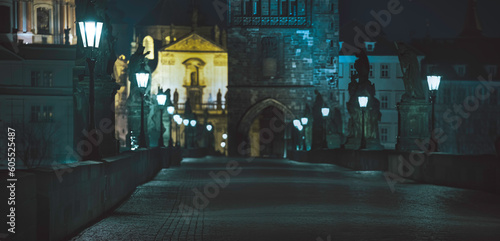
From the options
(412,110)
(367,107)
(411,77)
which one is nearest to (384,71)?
(367,107)

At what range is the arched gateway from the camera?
3159 inches

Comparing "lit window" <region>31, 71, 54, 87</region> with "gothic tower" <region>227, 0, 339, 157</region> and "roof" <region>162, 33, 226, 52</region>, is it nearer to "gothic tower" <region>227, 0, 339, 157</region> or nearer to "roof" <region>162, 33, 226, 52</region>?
"gothic tower" <region>227, 0, 339, 157</region>

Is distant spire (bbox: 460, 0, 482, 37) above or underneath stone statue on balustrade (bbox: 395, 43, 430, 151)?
above

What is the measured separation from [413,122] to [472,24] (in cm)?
7892

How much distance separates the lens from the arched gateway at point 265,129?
80.2m

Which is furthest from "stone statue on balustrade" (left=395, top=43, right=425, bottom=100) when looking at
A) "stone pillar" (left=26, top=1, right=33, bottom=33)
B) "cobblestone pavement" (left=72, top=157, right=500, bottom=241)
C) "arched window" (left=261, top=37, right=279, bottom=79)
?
"stone pillar" (left=26, top=1, right=33, bottom=33)

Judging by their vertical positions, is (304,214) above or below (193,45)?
below

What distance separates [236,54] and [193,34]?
20.5m

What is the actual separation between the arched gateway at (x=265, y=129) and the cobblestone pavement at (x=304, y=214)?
5886 centimetres

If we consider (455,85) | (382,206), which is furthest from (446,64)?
(382,206)

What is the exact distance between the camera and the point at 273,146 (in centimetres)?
10200

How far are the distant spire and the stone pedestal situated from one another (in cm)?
7403

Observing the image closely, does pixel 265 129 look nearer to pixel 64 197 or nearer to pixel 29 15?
pixel 29 15

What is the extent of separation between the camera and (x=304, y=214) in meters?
13.6
